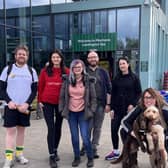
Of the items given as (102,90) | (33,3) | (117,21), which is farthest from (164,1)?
(102,90)

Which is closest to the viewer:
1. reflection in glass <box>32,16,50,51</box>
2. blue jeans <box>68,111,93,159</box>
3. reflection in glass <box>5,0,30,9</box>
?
blue jeans <box>68,111,93,159</box>

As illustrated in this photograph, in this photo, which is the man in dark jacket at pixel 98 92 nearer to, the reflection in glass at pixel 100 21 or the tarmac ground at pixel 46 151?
the tarmac ground at pixel 46 151

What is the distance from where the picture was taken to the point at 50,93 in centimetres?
511

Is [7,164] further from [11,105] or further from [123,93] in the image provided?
[123,93]

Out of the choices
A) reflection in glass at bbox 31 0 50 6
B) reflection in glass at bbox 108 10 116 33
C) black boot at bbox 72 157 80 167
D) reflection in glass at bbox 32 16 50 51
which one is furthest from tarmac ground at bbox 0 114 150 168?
reflection in glass at bbox 108 10 116 33

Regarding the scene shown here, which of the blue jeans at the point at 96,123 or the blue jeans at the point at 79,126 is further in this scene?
the blue jeans at the point at 96,123

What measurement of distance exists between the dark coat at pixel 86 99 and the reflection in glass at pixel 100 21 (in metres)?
11.6

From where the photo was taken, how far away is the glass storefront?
13688 millimetres

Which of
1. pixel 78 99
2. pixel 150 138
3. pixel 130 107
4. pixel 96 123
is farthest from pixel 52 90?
pixel 150 138

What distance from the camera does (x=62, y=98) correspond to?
16.4 feet

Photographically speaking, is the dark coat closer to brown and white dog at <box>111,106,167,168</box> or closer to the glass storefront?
brown and white dog at <box>111,106,167,168</box>

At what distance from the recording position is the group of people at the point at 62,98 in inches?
196

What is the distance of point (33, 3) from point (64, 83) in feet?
33.3

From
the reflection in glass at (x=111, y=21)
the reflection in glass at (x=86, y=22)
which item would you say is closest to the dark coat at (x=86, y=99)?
the reflection in glass at (x=111, y=21)
